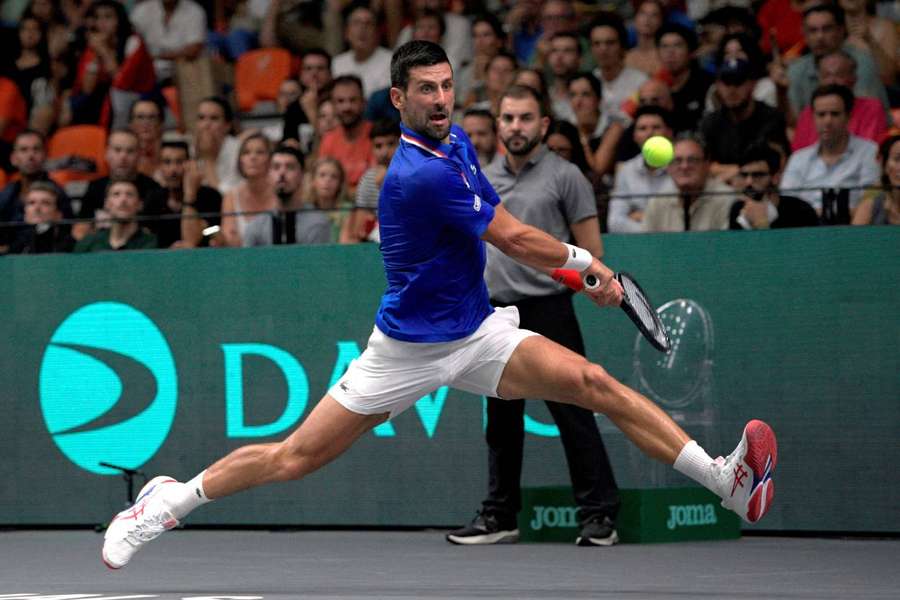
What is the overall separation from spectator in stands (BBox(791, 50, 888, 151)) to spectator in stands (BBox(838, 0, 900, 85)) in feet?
1.82

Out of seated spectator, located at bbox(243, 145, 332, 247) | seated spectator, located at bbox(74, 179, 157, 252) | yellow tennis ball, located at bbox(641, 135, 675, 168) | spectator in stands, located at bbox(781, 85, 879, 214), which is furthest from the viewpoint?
seated spectator, located at bbox(74, 179, 157, 252)

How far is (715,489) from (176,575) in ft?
8.19

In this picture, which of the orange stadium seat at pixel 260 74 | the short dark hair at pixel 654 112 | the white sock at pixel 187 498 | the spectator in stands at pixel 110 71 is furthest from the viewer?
the orange stadium seat at pixel 260 74

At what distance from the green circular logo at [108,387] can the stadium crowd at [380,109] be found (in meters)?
0.49

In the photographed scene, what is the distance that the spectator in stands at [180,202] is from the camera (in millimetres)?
9500

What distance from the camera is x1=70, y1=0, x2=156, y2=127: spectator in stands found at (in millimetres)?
14055

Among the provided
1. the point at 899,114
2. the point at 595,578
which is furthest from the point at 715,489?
the point at 899,114

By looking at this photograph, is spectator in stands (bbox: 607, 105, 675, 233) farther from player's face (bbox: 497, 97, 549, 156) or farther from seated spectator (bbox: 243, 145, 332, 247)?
seated spectator (bbox: 243, 145, 332, 247)

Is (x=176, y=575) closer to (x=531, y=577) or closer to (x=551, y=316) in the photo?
(x=531, y=577)

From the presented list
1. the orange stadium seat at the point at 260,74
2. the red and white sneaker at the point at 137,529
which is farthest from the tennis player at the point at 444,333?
the orange stadium seat at the point at 260,74

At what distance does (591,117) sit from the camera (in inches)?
434

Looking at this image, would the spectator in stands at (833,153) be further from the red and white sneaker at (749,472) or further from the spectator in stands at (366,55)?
the spectator in stands at (366,55)

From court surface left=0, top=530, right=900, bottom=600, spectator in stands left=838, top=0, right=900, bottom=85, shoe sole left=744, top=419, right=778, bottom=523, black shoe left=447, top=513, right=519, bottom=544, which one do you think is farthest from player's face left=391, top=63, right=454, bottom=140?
spectator in stands left=838, top=0, right=900, bottom=85

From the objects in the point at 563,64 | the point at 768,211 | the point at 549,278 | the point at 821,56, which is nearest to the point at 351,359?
the point at 549,278
